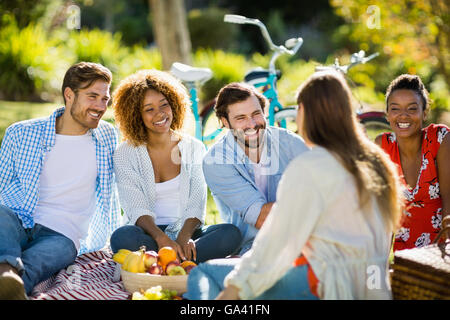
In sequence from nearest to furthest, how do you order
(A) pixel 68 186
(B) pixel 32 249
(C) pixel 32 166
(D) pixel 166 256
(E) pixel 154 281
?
(E) pixel 154 281 < (D) pixel 166 256 < (B) pixel 32 249 < (C) pixel 32 166 < (A) pixel 68 186

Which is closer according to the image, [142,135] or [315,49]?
[142,135]

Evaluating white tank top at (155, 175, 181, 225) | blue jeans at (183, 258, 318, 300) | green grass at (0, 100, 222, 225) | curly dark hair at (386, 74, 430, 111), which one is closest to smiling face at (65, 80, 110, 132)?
white tank top at (155, 175, 181, 225)

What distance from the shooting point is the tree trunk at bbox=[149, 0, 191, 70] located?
1072 centimetres

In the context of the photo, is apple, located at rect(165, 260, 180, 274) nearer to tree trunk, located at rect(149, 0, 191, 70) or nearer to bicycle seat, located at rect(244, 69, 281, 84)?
bicycle seat, located at rect(244, 69, 281, 84)

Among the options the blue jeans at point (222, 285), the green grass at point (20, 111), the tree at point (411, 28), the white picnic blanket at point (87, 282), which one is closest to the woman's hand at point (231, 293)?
the blue jeans at point (222, 285)

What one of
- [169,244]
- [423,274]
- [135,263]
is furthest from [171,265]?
[423,274]

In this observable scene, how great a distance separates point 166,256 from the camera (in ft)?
11.5

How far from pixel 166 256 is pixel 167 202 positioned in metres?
Answer: 0.72

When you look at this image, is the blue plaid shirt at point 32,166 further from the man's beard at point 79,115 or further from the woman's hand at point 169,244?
the woman's hand at point 169,244

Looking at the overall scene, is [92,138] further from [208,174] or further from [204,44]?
[204,44]

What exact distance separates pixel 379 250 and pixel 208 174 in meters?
1.60

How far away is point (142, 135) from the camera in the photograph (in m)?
4.16

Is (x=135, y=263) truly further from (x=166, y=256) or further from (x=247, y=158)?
(x=247, y=158)
